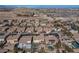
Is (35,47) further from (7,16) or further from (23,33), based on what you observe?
(7,16)

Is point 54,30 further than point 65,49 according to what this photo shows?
A: Yes

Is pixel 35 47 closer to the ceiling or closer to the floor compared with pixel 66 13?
closer to the floor
